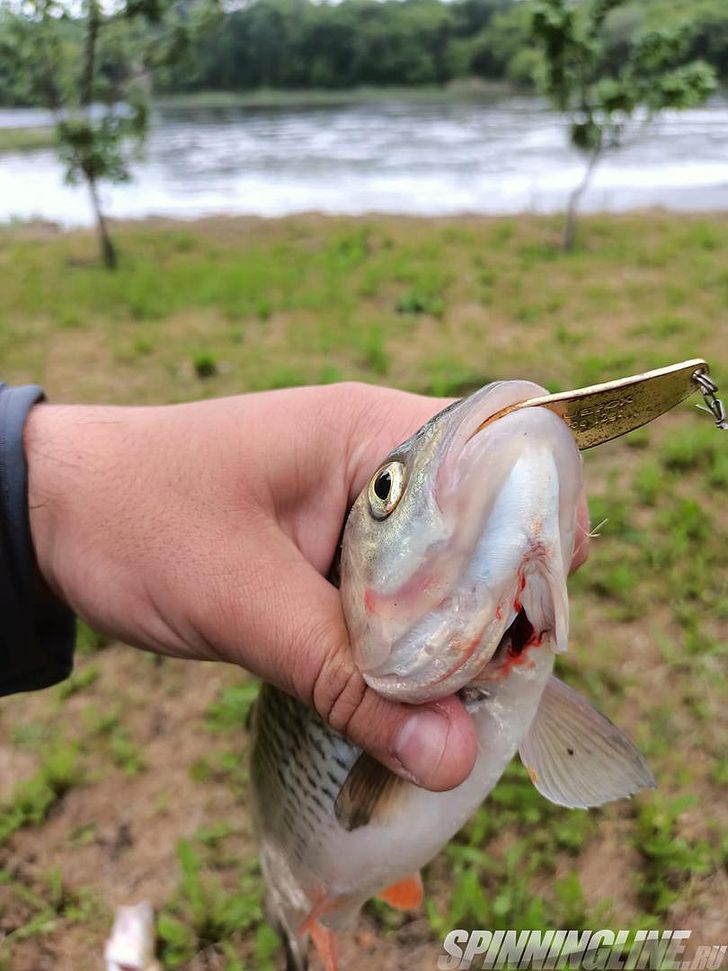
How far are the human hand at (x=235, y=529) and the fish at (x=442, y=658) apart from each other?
4.7 inches

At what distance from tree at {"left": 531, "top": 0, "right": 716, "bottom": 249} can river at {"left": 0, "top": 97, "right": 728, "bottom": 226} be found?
87 centimetres

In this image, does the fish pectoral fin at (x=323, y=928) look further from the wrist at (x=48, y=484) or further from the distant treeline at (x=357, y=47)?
the distant treeline at (x=357, y=47)

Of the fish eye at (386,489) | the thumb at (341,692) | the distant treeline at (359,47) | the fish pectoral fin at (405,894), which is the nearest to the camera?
the fish eye at (386,489)

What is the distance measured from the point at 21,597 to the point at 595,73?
13.1m

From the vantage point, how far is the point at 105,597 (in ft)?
6.47

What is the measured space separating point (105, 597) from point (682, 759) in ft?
7.66

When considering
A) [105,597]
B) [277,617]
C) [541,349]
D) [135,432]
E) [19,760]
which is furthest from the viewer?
[541,349]

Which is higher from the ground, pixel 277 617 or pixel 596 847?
pixel 277 617

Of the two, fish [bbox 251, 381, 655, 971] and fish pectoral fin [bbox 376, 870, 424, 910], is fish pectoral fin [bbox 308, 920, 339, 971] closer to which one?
fish [bbox 251, 381, 655, 971]

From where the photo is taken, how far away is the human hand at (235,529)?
5.38 ft

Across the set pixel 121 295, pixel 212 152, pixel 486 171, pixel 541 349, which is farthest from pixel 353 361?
pixel 212 152

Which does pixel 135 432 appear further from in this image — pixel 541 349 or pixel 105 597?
pixel 541 349

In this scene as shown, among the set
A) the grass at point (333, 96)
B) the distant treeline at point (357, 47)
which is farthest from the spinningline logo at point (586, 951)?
the distant treeline at point (357, 47)

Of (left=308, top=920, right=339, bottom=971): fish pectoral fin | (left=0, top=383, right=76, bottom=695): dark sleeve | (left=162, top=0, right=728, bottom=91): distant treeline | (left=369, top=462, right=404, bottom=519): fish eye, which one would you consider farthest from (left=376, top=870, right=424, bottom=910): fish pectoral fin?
(left=162, top=0, right=728, bottom=91): distant treeline
